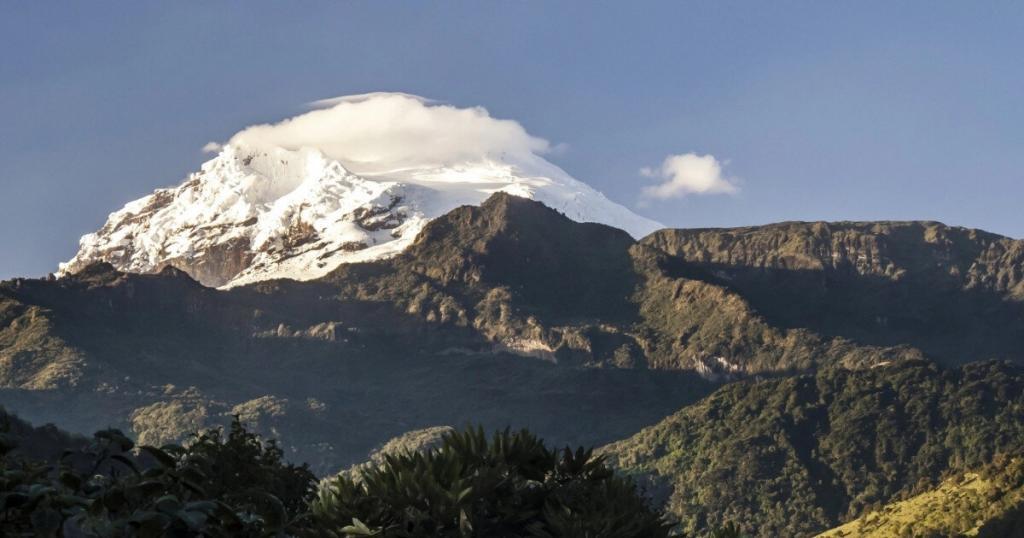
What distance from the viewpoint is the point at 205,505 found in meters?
16.8

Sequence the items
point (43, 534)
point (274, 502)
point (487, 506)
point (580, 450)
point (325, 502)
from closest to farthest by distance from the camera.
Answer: point (43, 534) < point (274, 502) < point (325, 502) < point (487, 506) < point (580, 450)

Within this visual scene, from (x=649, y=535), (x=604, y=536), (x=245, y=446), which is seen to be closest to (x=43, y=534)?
(x=604, y=536)

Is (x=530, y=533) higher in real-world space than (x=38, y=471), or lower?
lower

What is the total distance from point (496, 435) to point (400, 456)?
3.41m

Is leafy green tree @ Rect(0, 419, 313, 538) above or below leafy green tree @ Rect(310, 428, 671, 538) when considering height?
above

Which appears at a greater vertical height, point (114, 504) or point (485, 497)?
point (114, 504)

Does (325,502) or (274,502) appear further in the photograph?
(325,502)

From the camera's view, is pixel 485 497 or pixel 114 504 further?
pixel 485 497

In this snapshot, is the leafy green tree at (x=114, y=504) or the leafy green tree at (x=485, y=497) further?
the leafy green tree at (x=485, y=497)

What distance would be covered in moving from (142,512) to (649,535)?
33.1 m

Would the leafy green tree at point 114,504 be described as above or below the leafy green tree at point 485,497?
above

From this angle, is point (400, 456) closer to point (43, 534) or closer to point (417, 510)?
point (417, 510)

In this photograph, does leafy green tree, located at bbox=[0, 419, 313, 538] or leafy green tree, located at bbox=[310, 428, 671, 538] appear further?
leafy green tree, located at bbox=[310, 428, 671, 538]

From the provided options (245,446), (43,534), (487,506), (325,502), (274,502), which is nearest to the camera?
(43,534)
